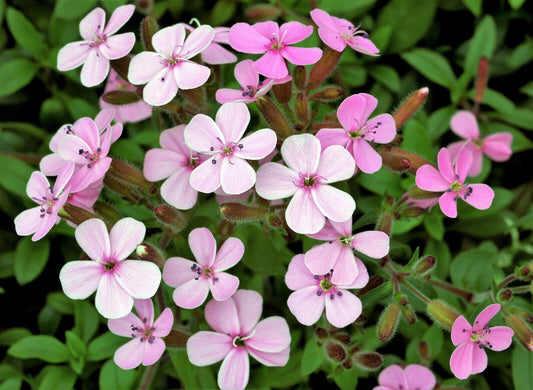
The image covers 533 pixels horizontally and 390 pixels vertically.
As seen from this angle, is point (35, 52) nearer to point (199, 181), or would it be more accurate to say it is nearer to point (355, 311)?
point (199, 181)

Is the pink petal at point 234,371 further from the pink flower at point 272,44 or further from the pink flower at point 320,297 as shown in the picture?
the pink flower at point 272,44

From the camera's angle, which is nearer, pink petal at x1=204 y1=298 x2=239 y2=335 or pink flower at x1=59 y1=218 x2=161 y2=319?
pink flower at x1=59 y1=218 x2=161 y2=319

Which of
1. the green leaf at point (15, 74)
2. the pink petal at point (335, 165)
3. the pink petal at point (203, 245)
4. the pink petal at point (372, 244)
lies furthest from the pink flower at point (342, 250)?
the green leaf at point (15, 74)

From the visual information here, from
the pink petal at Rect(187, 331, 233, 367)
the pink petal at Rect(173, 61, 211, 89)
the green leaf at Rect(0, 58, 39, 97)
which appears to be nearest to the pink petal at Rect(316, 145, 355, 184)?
the pink petal at Rect(173, 61, 211, 89)

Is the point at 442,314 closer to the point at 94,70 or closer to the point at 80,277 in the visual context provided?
the point at 80,277

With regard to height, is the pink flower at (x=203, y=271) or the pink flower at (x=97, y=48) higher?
→ the pink flower at (x=97, y=48)

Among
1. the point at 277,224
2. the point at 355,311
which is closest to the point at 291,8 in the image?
the point at 277,224

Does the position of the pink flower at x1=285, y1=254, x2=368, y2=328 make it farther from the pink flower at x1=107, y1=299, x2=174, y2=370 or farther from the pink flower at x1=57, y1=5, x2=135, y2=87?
the pink flower at x1=57, y1=5, x2=135, y2=87
